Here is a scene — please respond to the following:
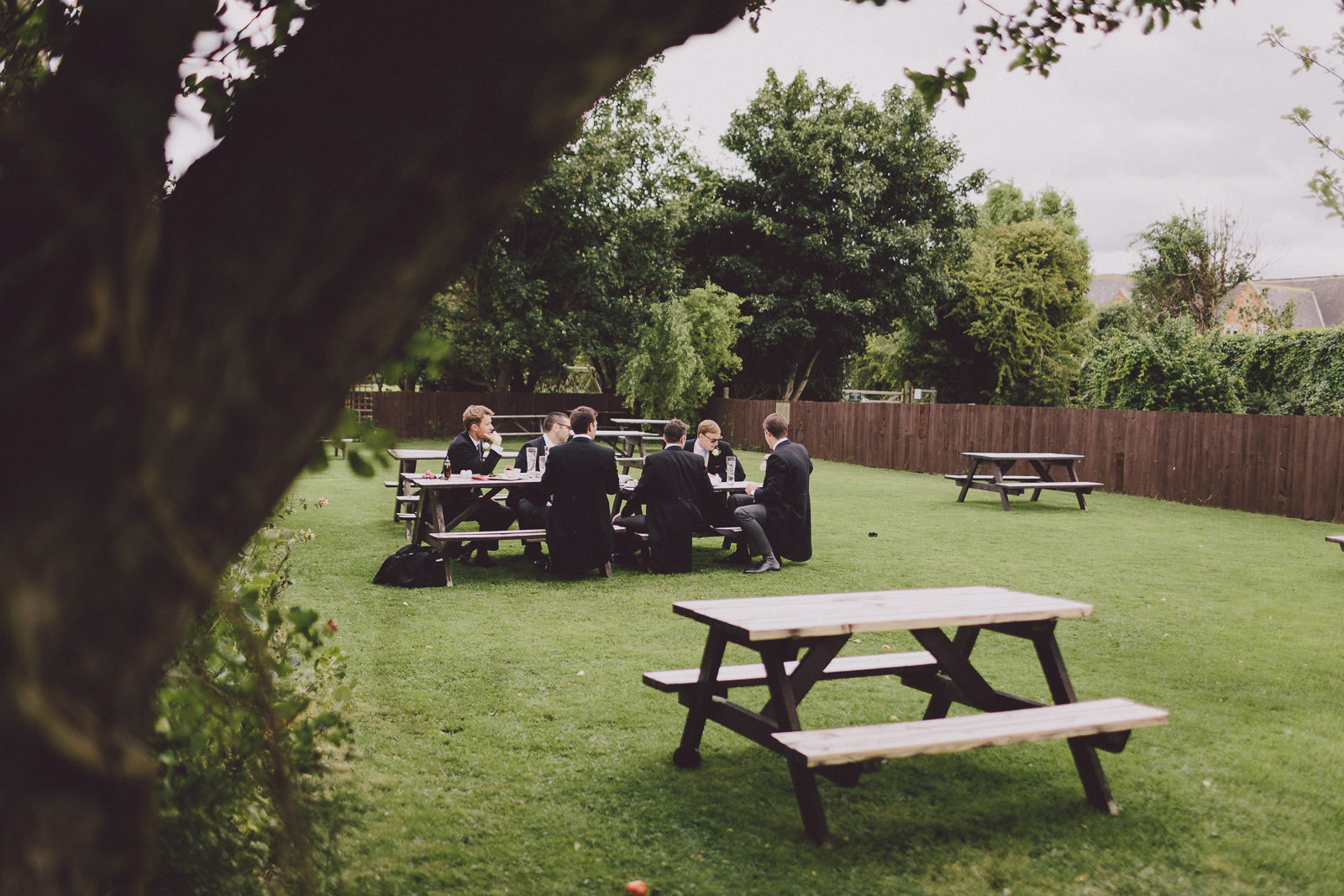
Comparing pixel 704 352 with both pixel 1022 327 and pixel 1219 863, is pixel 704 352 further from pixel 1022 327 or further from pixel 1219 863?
pixel 1219 863

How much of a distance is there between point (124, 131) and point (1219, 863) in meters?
4.18

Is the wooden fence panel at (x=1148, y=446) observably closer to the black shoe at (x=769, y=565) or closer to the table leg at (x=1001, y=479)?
the table leg at (x=1001, y=479)

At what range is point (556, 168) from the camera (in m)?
30.4

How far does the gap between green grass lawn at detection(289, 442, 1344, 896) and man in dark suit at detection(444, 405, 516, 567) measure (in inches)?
36.5

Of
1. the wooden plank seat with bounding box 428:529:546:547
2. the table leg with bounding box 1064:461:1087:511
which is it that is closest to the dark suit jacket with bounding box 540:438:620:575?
the wooden plank seat with bounding box 428:529:546:547

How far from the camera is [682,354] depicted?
32.4 m

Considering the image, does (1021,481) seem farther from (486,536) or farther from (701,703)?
(701,703)

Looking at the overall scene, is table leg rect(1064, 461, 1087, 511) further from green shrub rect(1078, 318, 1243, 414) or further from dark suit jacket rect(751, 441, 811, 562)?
dark suit jacket rect(751, 441, 811, 562)

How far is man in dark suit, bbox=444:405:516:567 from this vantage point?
1034cm

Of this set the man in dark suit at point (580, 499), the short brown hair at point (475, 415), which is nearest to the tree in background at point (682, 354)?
the short brown hair at point (475, 415)

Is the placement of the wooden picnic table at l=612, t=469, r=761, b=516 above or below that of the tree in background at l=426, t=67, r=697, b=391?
below

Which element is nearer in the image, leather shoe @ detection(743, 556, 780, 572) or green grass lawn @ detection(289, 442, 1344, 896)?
green grass lawn @ detection(289, 442, 1344, 896)

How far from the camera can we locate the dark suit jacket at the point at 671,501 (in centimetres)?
957

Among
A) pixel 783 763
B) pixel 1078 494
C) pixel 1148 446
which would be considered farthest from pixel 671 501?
pixel 1148 446
